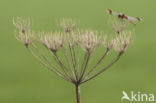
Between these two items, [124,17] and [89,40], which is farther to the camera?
[124,17]

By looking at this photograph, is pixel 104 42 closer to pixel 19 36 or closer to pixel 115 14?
pixel 115 14

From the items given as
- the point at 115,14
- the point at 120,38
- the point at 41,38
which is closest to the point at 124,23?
the point at 115,14

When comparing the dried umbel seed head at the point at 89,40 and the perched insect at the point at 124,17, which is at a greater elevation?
the perched insect at the point at 124,17

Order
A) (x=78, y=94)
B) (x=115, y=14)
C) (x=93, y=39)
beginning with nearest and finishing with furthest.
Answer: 1. (x=93, y=39)
2. (x=78, y=94)
3. (x=115, y=14)

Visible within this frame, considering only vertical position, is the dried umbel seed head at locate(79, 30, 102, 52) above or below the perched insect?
below

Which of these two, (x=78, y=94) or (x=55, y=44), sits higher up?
(x=55, y=44)

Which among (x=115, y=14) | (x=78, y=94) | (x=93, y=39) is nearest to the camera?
(x=93, y=39)

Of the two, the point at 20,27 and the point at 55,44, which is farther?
the point at 20,27

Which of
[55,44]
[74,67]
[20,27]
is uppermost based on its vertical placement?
[20,27]
